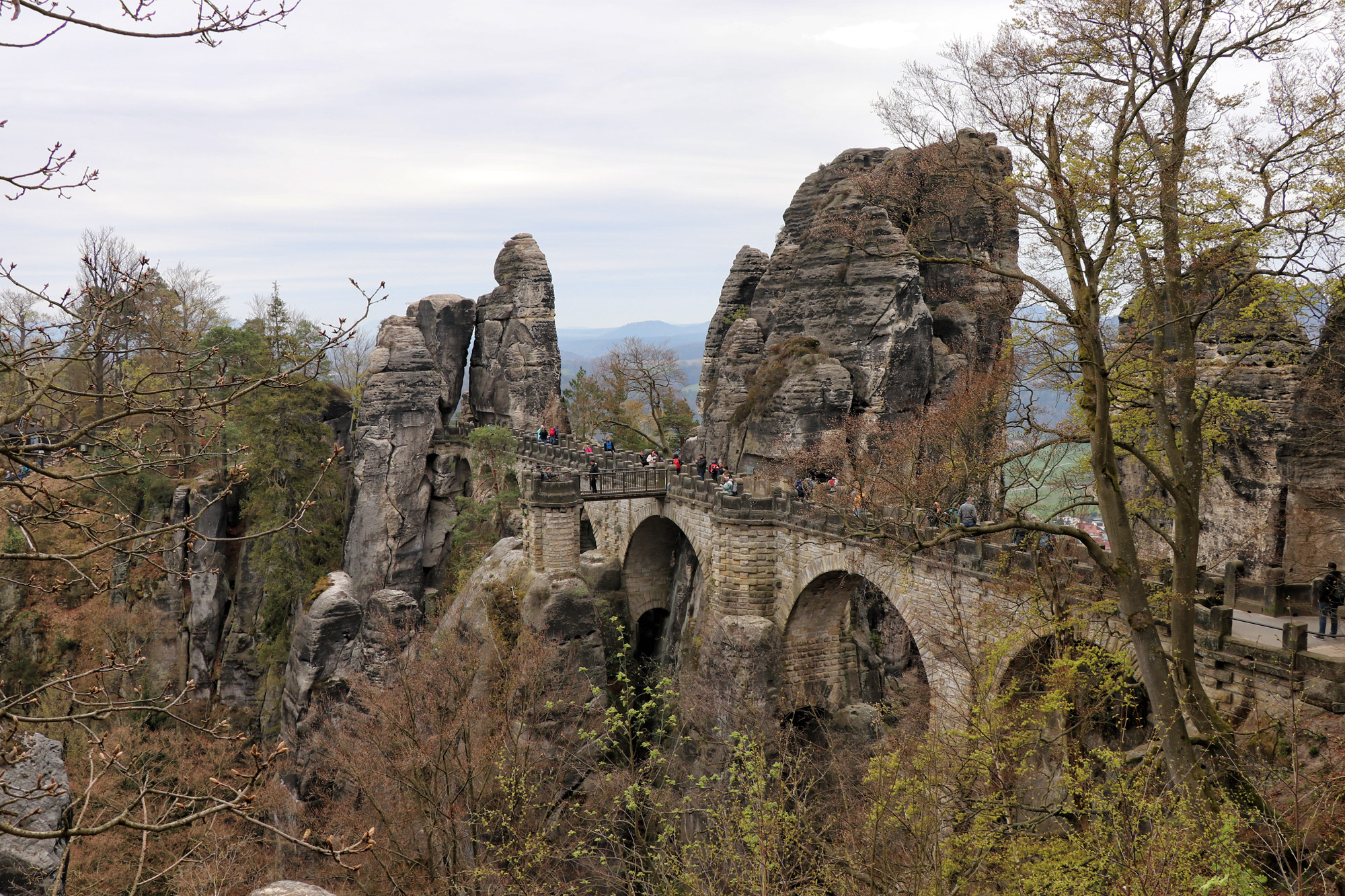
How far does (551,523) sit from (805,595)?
907cm

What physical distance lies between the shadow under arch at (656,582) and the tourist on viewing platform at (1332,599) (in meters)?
19.9

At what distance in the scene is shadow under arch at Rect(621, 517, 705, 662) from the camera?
3184cm

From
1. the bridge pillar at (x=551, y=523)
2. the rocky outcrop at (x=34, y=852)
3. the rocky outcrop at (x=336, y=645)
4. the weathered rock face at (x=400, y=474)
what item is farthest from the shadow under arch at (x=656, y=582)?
the rocky outcrop at (x=34, y=852)

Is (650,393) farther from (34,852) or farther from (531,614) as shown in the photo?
(34,852)

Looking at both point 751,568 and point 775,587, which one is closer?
point 751,568

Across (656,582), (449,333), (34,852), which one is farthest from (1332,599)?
(449,333)

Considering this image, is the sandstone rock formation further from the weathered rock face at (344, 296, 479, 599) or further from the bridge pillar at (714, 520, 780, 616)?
the weathered rock face at (344, 296, 479, 599)

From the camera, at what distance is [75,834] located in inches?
164

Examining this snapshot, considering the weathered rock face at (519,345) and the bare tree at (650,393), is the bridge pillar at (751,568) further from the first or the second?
the weathered rock face at (519,345)

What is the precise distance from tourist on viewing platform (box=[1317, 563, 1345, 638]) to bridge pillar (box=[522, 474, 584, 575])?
2012 centimetres

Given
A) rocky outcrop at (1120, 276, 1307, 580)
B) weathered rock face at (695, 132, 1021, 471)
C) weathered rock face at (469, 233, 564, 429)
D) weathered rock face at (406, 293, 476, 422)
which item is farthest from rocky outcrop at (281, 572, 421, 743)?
rocky outcrop at (1120, 276, 1307, 580)

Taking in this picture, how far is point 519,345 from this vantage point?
44.5 metres

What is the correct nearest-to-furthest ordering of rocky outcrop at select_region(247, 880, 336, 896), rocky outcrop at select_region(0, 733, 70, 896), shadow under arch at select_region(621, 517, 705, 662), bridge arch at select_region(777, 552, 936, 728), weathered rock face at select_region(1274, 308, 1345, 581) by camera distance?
rocky outcrop at select_region(247, 880, 336, 896) < rocky outcrop at select_region(0, 733, 70, 896) < weathered rock face at select_region(1274, 308, 1345, 581) < bridge arch at select_region(777, 552, 936, 728) < shadow under arch at select_region(621, 517, 705, 662)

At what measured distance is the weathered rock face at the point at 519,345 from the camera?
44.4 meters
